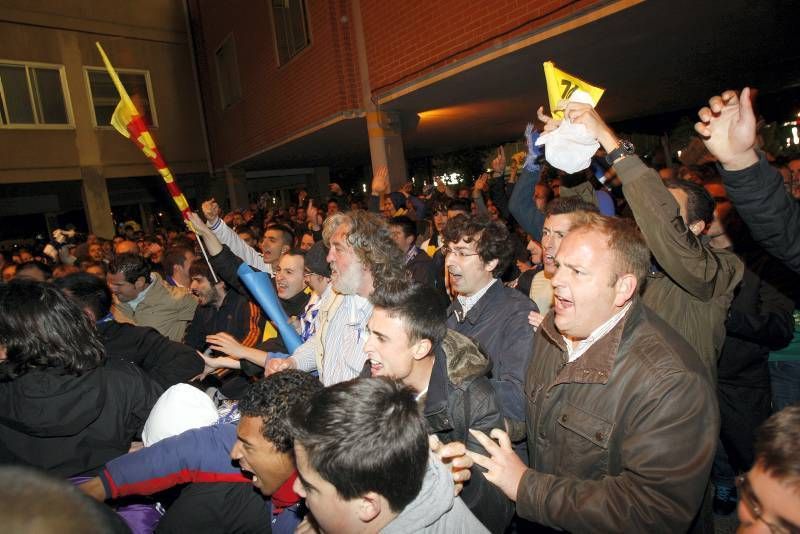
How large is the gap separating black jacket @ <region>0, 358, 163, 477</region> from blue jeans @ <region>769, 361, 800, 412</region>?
→ 3933mm

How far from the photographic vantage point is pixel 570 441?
1772 mm

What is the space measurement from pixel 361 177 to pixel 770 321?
84.6 feet

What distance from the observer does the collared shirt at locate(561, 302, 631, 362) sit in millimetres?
1848

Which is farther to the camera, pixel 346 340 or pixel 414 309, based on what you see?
pixel 346 340

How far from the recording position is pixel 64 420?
88.0 inches

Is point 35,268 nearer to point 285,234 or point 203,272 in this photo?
point 203,272

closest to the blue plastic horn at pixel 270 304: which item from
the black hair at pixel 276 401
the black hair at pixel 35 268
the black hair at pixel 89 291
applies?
the black hair at pixel 89 291

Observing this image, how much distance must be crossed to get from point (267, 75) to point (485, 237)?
10822mm

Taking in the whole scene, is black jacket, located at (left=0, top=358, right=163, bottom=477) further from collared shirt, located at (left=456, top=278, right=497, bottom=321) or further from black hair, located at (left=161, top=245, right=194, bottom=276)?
black hair, located at (left=161, top=245, right=194, bottom=276)

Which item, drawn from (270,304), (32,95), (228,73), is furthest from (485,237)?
(32,95)

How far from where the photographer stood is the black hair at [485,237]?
10.2ft

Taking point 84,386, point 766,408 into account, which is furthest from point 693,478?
point 84,386

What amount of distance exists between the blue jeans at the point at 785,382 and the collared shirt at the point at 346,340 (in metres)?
2.69

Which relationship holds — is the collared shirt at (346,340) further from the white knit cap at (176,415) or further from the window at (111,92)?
the window at (111,92)
